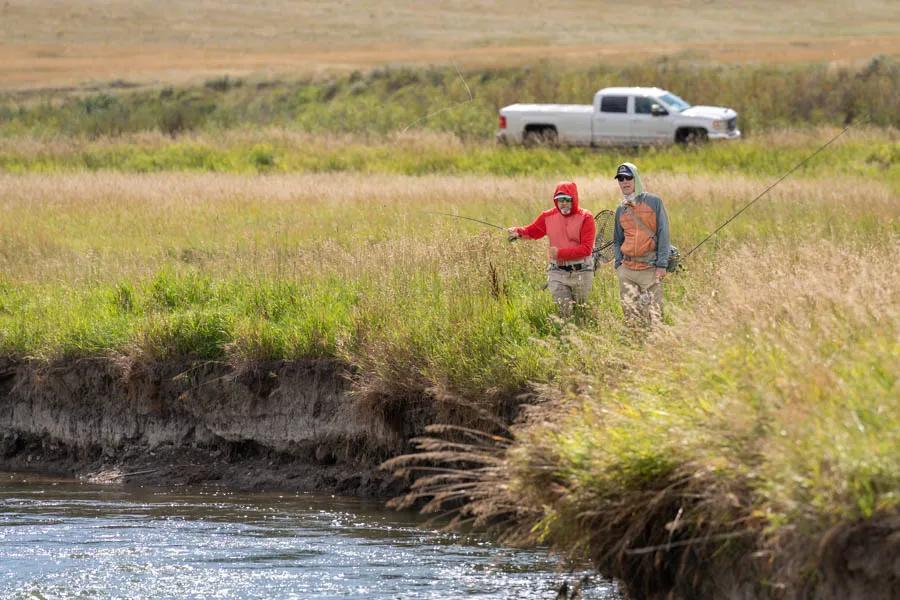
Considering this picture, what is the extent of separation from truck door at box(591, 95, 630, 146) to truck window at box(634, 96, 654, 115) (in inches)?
12.0

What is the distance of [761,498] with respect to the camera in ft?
20.6

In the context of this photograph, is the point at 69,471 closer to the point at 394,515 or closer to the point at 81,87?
the point at 394,515

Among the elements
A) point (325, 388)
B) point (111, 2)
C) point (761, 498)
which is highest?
point (111, 2)

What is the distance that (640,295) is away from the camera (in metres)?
9.86

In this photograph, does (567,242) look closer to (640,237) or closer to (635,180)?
(640,237)

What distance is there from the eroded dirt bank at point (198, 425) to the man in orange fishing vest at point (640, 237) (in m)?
2.16

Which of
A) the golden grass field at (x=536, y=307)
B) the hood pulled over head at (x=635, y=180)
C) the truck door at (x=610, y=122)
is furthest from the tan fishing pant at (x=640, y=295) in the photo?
the truck door at (x=610, y=122)

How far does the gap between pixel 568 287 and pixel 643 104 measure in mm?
24443

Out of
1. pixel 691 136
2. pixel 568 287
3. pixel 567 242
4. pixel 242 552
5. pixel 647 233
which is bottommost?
pixel 242 552

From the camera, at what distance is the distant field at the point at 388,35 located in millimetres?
60250

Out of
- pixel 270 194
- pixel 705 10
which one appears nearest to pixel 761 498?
pixel 270 194

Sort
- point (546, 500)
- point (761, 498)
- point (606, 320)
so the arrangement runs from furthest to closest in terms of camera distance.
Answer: point (606, 320), point (546, 500), point (761, 498)

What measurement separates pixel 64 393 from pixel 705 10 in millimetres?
83786

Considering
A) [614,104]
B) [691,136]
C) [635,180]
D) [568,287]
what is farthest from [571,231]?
[614,104]
